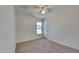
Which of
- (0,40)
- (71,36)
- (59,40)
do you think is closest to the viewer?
(0,40)

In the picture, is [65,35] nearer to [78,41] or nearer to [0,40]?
[78,41]

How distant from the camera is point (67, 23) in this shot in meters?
4.14

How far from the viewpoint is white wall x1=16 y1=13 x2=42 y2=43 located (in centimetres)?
506

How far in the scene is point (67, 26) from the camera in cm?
414

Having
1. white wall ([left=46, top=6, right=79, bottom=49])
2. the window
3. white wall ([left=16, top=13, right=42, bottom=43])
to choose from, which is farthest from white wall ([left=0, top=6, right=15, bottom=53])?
the window

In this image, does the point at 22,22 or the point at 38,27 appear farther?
the point at 38,27

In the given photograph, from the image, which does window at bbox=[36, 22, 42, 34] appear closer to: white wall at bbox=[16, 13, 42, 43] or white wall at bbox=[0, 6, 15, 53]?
white wall at bbox=[16, 13, 42, 43]

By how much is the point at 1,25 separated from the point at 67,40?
11.4ft

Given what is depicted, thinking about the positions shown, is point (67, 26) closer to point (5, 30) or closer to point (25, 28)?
point (25, 28)

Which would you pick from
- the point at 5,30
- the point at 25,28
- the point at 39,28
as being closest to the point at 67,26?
the point at 25,28

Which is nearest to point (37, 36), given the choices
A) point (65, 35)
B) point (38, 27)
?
point (38, 27)

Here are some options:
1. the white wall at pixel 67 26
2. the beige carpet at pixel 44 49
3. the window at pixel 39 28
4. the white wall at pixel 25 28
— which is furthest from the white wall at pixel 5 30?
the window at pixel 39 28

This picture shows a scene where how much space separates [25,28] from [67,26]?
105 inches

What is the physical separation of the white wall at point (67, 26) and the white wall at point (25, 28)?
1.73 m
